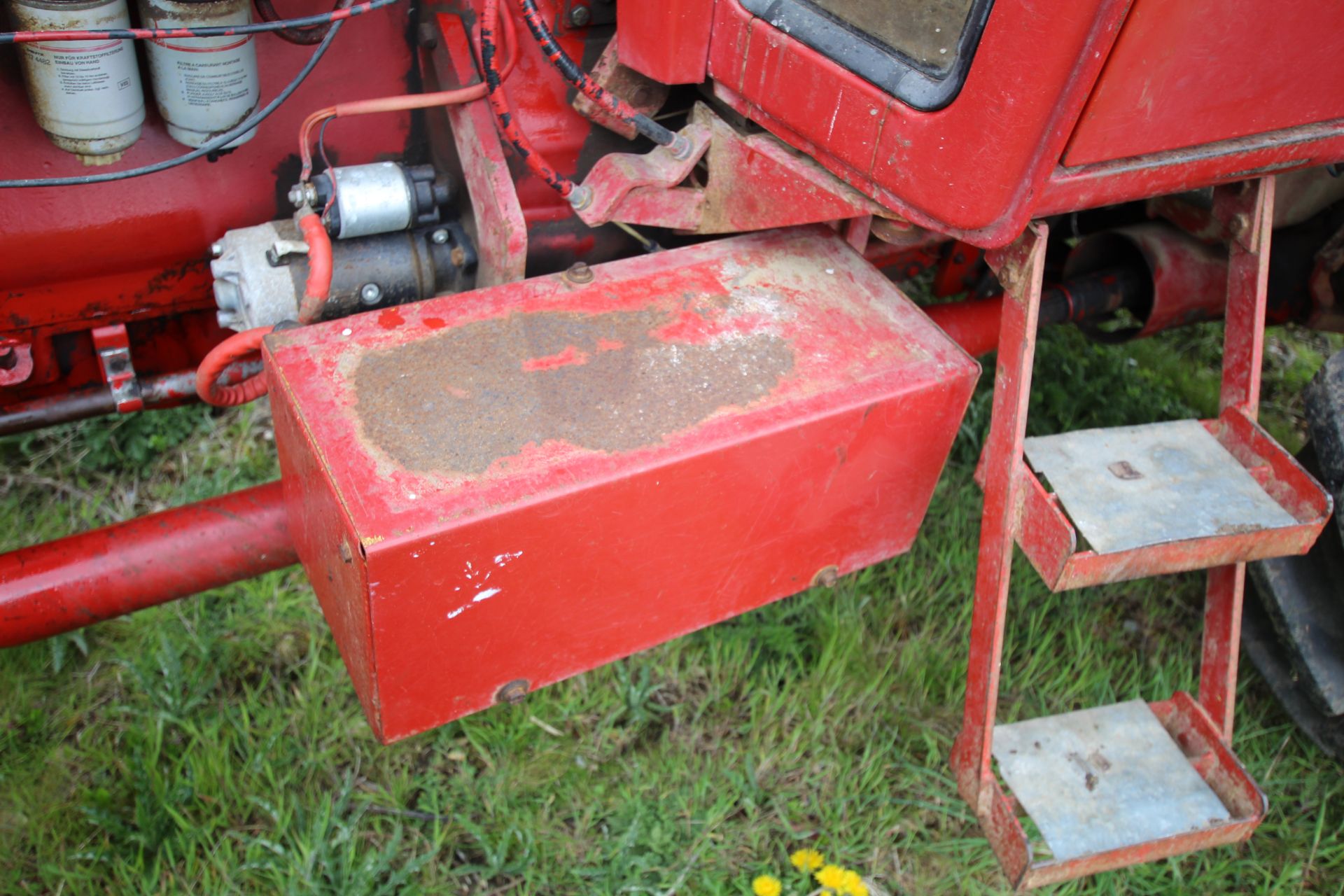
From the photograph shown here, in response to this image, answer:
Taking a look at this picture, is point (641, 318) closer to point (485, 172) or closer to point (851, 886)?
point (485, 172)

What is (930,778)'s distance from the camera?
1.85 metres

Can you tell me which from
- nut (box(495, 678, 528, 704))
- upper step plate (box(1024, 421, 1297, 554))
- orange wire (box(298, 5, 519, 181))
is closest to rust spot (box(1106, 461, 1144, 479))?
upper step plate (box(1024, 421, 1297, 554))

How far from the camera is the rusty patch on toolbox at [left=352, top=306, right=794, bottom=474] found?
1.25 meters

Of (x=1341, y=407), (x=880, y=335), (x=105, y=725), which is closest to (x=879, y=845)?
(x=880, y=335)

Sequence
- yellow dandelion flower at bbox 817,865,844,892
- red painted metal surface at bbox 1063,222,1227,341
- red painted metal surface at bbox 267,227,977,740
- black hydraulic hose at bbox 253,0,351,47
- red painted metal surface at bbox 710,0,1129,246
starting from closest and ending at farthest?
red painted metal surface at bbox 710,0,1129,246 → red painted metal surface at bbox 267,227,977,740 → black hydraulic hose at bbox 253,0,351,47 → yellow dandelion flower at bbox 817,865,844,892 → red painted metal surface at bbox 1063,222,1227,341

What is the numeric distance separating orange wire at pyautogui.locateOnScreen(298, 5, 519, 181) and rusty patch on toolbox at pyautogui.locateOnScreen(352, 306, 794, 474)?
362 mm

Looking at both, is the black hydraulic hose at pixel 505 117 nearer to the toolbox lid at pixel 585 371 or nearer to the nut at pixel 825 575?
the toolbox lid at pixel 585 371

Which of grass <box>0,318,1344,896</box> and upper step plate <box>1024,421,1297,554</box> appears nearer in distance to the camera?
upper step plate <box>1024,421,1297,554</box>

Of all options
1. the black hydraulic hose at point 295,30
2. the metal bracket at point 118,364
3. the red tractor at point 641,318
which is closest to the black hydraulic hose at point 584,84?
the red tractor at point 641,318

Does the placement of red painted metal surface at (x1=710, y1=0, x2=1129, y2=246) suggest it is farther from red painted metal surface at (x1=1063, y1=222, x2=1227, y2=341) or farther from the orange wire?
red painted metal surface at (x1=1063, y1=222, x2=1227, y2=341)

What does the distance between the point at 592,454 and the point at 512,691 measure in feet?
1.22

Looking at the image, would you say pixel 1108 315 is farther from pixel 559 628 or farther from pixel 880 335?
pixel 559 628

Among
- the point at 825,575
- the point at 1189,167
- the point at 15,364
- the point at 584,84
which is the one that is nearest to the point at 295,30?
the point at 584,84

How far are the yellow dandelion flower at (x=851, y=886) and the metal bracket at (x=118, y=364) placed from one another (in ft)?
4.41
